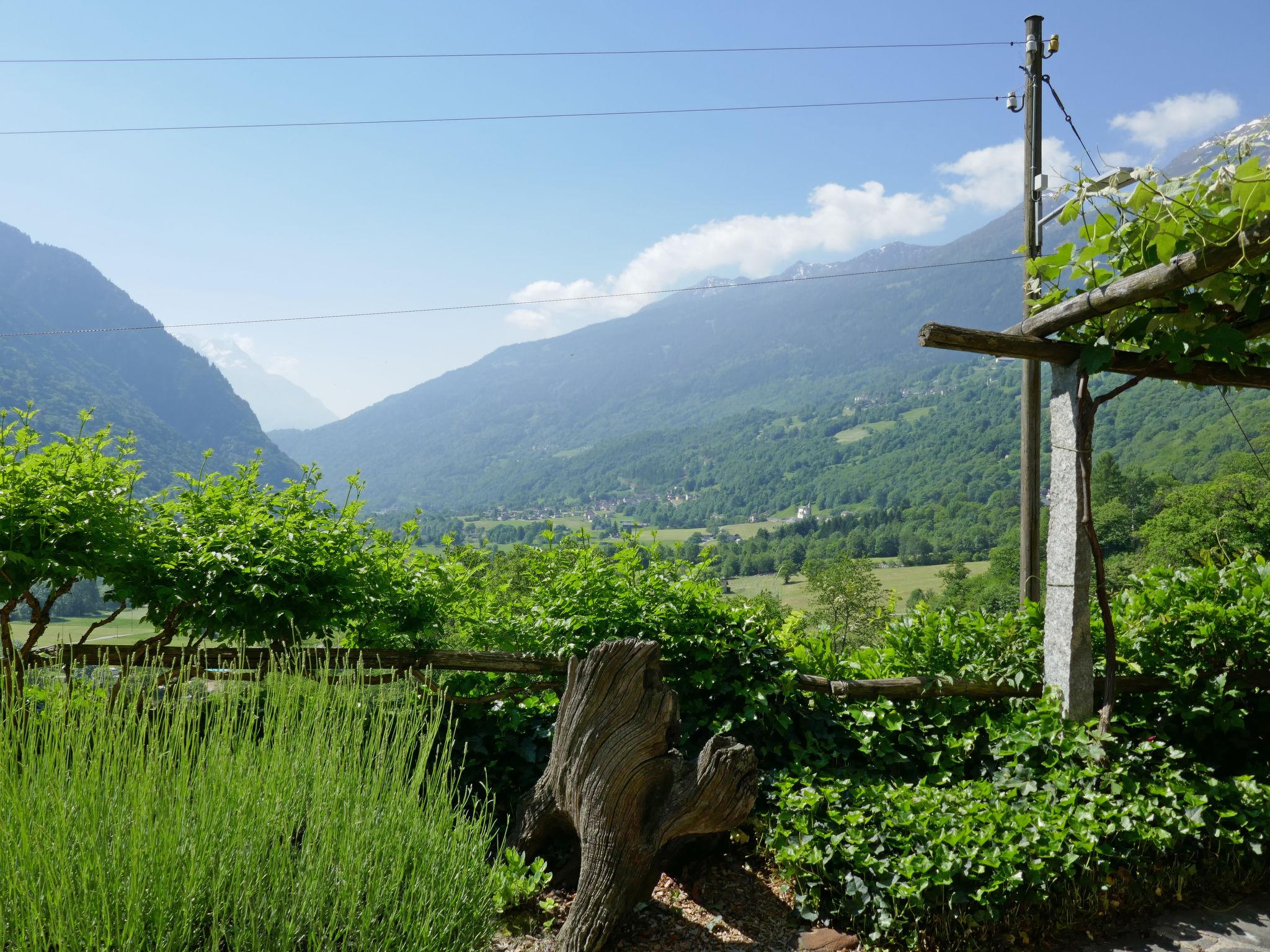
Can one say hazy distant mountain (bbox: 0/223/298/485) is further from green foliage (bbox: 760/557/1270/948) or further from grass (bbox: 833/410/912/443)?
green foliage (bbox: 760/557/1270/948)

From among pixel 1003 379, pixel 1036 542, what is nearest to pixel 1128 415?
pixel 1003 379

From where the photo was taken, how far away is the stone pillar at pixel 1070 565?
13.3ft

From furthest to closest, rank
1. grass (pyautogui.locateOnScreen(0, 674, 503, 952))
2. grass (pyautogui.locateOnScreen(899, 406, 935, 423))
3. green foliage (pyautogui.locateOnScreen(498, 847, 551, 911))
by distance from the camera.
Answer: grass (pyautogui.locateOnScreen(899, 406, 935, 423)), green foliage (pyautogui.locateOnScreen(498, 847, 551, 911)), grass (pyautogui.locateOnScreen(0, 674, 503, 952))

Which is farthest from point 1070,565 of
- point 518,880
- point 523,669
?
point 518,880

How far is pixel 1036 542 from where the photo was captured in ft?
24.1

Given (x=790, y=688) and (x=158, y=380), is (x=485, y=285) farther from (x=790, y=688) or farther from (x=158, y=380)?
(x=158, y=380)

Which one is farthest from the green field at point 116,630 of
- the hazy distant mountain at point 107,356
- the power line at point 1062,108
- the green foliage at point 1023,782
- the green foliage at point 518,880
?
the hazy distant mountain at point 107,356

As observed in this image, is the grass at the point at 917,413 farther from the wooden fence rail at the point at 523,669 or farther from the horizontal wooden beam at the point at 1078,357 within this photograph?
the wooden fence rail at the point at 523,669

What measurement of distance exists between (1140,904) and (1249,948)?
1.20ft

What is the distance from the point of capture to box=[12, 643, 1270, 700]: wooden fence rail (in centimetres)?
429

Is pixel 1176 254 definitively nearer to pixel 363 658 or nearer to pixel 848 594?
pixel 363 658

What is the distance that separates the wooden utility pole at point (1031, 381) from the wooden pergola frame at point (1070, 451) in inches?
102

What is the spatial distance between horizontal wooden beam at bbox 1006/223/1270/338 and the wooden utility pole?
302cm

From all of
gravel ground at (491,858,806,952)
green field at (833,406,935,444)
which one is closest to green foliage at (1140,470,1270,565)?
gravel ground at (491,858,806,952)
